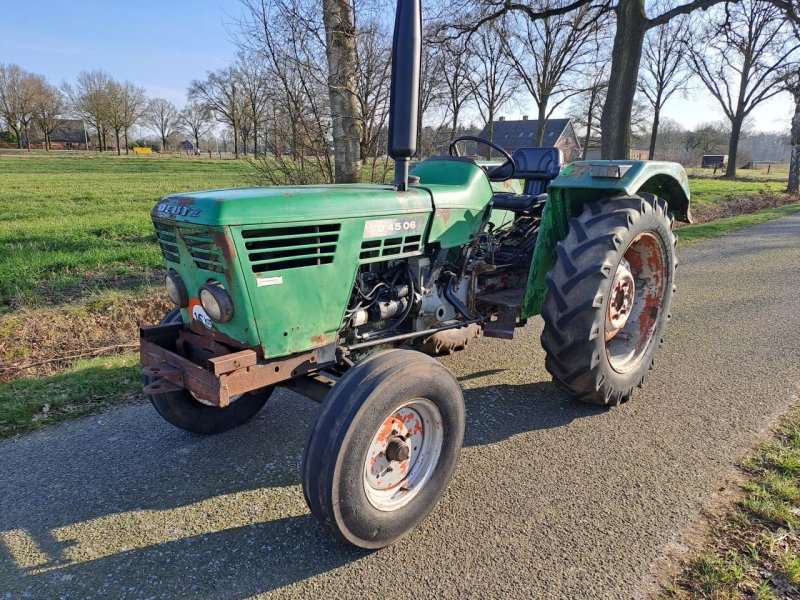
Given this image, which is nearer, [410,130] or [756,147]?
[410,130]

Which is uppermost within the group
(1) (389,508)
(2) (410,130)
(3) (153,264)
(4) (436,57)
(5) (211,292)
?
(4) (436,57)

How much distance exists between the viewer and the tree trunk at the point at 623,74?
36.0 feet

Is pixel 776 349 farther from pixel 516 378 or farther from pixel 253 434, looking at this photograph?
pixel 253 434

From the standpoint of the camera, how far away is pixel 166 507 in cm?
259

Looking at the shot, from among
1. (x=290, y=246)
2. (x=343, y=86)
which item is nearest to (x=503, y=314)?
(x=290, y=246)

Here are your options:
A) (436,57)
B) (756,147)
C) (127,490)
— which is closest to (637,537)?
(127,490)

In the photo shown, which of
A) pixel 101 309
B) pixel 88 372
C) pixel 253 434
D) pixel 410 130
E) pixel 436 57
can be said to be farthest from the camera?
pixel 436 57

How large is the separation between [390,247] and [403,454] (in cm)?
106

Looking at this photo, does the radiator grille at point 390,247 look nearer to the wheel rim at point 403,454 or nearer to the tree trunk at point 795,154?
the wheel rim at point 403,454

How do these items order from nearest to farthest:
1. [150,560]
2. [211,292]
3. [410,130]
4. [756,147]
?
[150,560] → [211,292] → [410,130] → [756,147]

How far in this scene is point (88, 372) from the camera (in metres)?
3.95

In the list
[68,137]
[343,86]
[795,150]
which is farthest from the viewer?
[68,137]

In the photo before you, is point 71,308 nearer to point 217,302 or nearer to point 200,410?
point 200,410

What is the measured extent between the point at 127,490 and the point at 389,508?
135 cm
